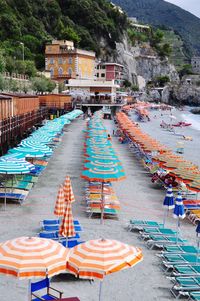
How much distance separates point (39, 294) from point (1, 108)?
18.5 metres

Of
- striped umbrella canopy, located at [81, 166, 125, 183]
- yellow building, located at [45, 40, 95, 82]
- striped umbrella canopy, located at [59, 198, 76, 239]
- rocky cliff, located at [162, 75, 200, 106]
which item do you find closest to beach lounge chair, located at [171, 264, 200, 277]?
striped umbrella canopy, located at [59, 198, 76, 239]

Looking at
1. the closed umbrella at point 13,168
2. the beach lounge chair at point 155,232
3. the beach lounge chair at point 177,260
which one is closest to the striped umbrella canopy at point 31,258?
the beach lounge chair at point 177,260

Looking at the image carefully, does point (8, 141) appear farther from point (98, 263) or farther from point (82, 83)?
point (82, 83)

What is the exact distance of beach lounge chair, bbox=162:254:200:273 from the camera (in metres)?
11.8

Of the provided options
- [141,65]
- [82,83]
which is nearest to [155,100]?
[141,65]

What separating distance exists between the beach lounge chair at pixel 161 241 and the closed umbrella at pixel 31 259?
513 cm

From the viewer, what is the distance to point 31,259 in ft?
27.7

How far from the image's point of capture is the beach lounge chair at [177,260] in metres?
11.8

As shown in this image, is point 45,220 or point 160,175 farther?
point 160,175

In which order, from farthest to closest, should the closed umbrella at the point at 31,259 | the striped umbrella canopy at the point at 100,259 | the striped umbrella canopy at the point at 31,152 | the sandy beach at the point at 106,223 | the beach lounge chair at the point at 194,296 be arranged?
the striped umbrella canopy at the point at 31,152 → the sandy beach at the point at 106,223 → the beach lounge chair at the point at 194,296 → the striped umbrella canopy at the point at 100,259 → the closed umbrella at the point at 31,259

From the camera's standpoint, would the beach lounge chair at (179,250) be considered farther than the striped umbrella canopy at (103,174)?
No

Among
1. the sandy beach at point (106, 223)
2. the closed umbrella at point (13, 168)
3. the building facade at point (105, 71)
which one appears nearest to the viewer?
the sandy beach at point (106, 223)

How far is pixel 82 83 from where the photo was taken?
87625mm

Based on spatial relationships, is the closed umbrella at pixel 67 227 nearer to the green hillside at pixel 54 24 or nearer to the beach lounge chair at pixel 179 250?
the beach lounge chair at pixel 179 250
